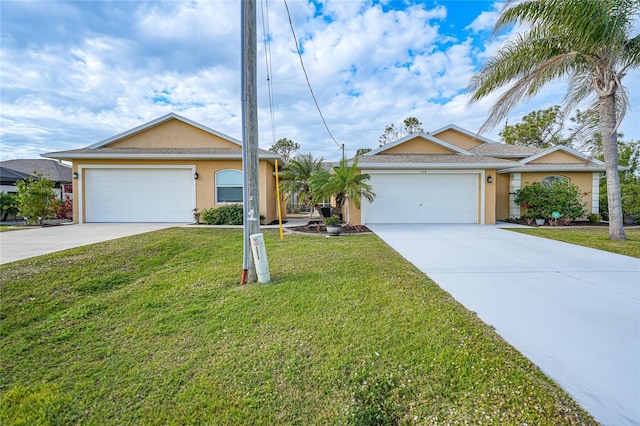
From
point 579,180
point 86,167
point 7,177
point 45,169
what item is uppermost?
point 45,169

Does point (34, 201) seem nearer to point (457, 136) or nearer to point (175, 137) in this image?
point (175, 137)

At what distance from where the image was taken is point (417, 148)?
14.6 meters

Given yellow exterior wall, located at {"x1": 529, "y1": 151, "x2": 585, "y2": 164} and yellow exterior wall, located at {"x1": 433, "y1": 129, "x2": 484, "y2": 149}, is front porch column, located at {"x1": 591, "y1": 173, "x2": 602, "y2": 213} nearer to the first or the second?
yellow exterior wall, located at {"x1": 529, "y1": 151, "x2": 585, "y2": 164}

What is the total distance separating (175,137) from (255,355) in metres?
13.8

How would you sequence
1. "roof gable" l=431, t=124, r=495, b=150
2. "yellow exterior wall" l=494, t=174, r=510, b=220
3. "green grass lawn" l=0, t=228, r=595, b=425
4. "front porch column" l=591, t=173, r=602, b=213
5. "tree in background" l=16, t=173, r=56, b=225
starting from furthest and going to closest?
"roof gable" l=431, t=124, r=495, b=150 → "yellow exterior wall" l=494, t=174, r=510, b=220 → "front porch column" l=591, t=173, r=602, b=213 → "tree in background" l=16, t=173, r=56, b=225 → "green grass lawn" l=0, t=228, r=595, b=425

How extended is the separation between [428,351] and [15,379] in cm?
363

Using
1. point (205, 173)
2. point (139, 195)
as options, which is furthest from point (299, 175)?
point (139, 195)

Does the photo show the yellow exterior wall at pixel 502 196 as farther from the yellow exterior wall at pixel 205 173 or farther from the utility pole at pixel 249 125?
the utility pole at pixel 249 125

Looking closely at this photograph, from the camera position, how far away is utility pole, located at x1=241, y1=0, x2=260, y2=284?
470 cm

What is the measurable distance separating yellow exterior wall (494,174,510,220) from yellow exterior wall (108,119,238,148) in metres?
13.1

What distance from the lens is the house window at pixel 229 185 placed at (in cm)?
1330

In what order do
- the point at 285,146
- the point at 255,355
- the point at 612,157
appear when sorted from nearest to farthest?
the point at 255,355 < the point at 612,157 < the point at 285,146

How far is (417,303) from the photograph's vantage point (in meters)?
3.97

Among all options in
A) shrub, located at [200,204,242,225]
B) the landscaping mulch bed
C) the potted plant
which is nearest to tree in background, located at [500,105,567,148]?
the landscaping mulch bed
